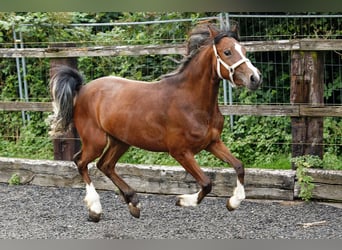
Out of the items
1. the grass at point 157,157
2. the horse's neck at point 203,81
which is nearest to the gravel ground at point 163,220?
the grass at point 157,157

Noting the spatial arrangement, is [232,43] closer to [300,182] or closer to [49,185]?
[300,182]

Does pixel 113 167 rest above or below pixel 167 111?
below

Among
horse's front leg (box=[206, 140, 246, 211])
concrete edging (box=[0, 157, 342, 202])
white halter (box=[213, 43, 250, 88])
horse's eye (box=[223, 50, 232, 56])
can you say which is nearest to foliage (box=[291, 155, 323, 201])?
concrete edging (box=[0, 157, 342, 202])

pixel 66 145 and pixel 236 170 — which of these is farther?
pixel 66 145

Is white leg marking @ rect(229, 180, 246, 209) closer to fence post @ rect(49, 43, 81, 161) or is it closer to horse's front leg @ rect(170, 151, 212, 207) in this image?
horse's front leg @ rect(170, 151, 212, 207)

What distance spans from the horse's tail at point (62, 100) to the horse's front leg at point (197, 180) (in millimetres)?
891

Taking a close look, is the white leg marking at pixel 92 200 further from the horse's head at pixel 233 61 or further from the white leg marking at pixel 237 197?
the horse's head at pixel 233 61

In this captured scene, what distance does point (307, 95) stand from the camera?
477 centimetres

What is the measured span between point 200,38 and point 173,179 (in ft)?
7.15

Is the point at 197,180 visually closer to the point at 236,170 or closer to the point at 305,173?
the point at 236,170

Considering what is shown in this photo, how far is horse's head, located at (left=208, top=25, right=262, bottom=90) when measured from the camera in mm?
2854

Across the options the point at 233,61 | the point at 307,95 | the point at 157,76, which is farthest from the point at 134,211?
the point at 157,76

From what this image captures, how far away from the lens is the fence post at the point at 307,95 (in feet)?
15.2

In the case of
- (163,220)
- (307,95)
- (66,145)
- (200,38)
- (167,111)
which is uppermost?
(200,38)
